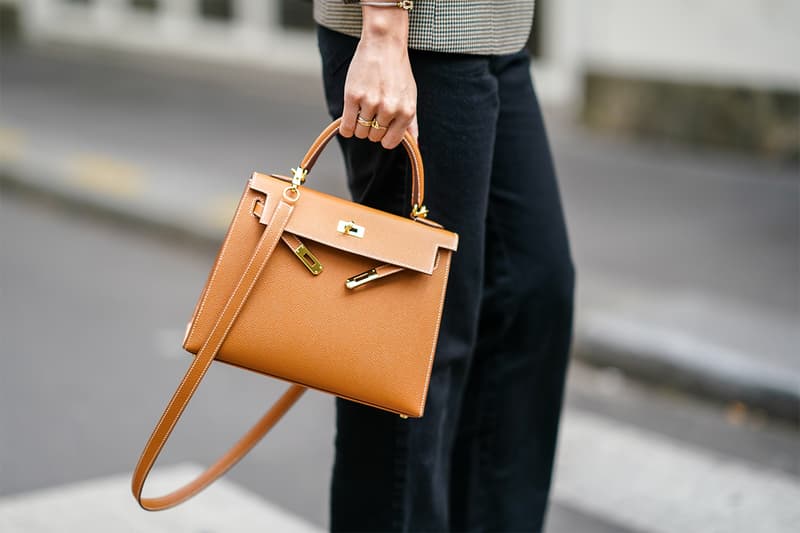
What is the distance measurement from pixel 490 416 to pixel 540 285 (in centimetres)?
30

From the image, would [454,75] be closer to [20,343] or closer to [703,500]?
[703,500]

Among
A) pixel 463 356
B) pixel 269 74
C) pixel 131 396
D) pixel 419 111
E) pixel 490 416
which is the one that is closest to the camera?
pixel 419 111

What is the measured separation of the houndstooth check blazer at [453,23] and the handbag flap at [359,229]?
0.30m

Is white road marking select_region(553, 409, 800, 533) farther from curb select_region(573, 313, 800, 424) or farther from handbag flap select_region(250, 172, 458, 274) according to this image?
handbag flap select_region(250, 172, 458, 274)

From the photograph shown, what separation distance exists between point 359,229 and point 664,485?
1.68m

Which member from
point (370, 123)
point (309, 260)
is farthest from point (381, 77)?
point (309, 260)

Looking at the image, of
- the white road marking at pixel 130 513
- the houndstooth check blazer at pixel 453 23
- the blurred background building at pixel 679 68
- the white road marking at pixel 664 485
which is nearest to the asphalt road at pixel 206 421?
the white road marking at pixel 664 485

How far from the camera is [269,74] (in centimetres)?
1091

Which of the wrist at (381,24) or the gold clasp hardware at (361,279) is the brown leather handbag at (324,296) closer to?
the gold clasp hardware at (361,279)

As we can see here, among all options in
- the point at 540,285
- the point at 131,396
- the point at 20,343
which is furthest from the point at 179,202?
the point at 540,285

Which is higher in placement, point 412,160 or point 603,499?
point 412,160

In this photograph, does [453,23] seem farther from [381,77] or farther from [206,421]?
[206,421]

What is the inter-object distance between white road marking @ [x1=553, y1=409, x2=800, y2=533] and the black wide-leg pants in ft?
2.31

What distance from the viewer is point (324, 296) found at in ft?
6.12
